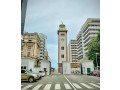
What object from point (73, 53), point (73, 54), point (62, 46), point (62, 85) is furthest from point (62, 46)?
point (73, 53)

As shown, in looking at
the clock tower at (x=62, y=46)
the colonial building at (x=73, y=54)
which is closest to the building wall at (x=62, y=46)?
the clock tower at (x=62, y=46)

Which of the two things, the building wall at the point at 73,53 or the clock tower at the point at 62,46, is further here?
the building wall at the point at 73,53

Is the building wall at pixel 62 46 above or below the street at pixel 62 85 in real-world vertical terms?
above

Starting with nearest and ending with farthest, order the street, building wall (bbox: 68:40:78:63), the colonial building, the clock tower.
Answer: the street
the clock tower
the colonial building
building wall (bbox: 68:40:78:63)

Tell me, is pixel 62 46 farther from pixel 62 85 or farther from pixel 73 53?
pixel 73 53

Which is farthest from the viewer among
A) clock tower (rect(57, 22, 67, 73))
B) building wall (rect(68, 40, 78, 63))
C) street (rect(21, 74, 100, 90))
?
building wall (rect(68, 40, 78, 63))

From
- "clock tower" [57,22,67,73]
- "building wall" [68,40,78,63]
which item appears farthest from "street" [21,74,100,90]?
"building wall" [68,40,78,63]

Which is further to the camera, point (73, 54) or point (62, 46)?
point (73, 54)

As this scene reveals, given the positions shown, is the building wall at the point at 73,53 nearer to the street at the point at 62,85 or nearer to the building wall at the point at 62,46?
the building wall at the point at 62,46

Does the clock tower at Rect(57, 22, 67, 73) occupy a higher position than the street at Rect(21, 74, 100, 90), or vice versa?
the clock tower at Rect(57, 22, 67, 73)

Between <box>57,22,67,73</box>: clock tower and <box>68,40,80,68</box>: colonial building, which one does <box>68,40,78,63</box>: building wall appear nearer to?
<box>68,40,80,68</box>: colonial building
